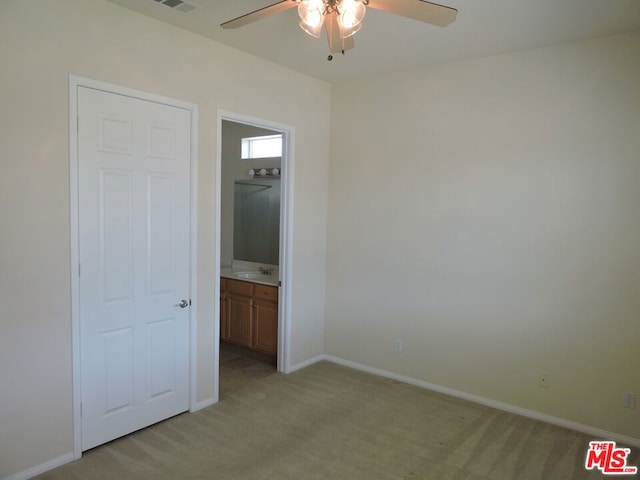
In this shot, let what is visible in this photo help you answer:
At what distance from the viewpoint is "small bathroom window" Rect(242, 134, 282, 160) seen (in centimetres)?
508

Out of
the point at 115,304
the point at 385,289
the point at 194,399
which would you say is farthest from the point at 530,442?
the point at 115,304

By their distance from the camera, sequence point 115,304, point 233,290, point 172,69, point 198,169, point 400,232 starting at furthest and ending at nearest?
point 233,290, point 400,232, point 198,169, point 172,69, point 115,304

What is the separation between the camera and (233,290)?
479 centimetres

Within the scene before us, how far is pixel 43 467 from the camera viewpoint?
101 inches

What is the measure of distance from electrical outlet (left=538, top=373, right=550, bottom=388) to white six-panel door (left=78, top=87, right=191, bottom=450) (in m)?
2.73

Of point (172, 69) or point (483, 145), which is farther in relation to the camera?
point (483, 145)

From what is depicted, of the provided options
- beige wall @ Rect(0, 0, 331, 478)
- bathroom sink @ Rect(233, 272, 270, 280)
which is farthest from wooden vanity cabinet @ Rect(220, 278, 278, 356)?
beige wall @ Rect(0, 0, 331, 478)

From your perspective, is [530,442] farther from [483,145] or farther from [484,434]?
[483,145]

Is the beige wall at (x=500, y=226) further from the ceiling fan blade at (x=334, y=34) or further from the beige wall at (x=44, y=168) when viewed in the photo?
the beige wall at (x=44, y=168)

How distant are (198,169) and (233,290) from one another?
1851mm

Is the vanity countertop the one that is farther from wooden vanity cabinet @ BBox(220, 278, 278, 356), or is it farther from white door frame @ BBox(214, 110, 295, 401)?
white door frame @ BBox(214, 110, 295, 401)

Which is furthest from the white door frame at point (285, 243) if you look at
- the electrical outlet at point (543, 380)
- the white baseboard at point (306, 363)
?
the electrical outlet at point (543, 380)

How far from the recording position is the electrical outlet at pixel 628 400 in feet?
9.95

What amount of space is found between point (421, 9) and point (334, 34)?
0.45 metres
